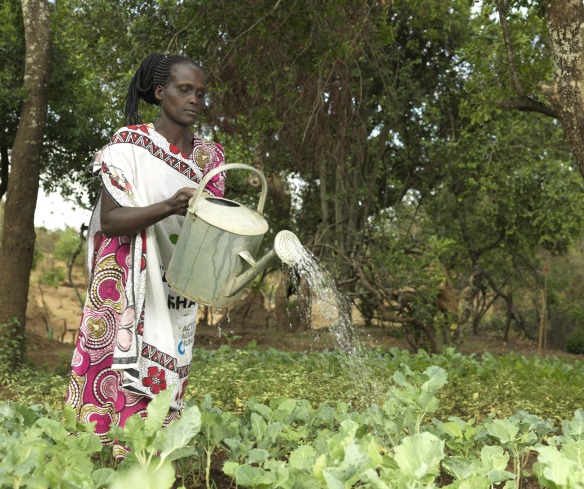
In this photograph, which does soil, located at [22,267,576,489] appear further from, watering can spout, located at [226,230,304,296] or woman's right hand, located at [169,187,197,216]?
woman's right hand, located at [169,187,197,216]

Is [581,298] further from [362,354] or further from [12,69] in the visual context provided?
[12,69]

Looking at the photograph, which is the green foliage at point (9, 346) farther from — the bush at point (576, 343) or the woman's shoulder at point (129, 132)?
the bush at point (576, 343)

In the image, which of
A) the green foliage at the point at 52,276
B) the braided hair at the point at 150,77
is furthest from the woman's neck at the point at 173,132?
the green foliage at the point at 52,276

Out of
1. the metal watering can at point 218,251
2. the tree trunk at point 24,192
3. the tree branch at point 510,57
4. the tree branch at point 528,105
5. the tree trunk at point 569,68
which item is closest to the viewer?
Result: the metal watering can at point 218,251

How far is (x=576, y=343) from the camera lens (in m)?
14.3

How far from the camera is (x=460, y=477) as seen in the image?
1.89m

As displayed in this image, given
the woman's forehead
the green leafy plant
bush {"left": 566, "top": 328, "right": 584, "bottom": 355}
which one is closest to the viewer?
the green leafy plant

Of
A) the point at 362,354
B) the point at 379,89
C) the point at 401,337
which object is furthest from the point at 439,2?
the point at 401,337

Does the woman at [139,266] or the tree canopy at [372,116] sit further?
the tree canopy at [372,116]

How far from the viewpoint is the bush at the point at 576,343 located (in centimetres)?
1423

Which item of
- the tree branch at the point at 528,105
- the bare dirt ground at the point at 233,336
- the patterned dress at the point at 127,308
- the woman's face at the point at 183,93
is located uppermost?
→ the tree branch at the point at 528,105

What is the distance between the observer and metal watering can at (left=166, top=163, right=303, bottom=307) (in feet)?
7.28

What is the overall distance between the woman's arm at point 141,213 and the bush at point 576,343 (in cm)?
1346

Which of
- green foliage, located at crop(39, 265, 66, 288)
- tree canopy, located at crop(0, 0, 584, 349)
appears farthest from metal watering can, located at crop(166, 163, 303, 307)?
green foliage, located at crop(39, 265, 66, 288)
